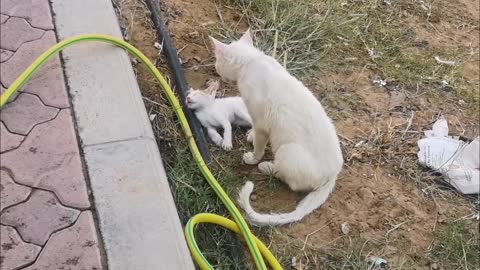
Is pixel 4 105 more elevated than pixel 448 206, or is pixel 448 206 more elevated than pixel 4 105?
pixel 4 105

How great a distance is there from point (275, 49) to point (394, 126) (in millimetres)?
865

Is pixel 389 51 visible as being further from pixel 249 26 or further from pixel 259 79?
pixel 259 79

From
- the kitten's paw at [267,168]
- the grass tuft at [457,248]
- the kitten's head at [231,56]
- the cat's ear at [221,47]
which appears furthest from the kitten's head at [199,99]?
the grass tuft at [457,248]

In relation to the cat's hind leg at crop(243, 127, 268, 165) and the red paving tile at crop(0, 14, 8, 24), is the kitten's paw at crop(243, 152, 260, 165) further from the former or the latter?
the red paving tile at crop(0, 14, 8, 24)

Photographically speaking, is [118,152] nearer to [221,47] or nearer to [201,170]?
[201,170]

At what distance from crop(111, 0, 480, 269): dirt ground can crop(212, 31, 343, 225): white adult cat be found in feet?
0.32

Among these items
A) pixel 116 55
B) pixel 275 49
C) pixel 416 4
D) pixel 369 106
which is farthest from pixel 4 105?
pixel 416 4

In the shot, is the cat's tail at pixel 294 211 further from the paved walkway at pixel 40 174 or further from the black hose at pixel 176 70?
the paved walkway at pixel 40 174

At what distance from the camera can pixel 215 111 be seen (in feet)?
11.3

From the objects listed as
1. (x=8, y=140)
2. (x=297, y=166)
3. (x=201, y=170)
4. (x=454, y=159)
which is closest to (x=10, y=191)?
(x=8, y=140)

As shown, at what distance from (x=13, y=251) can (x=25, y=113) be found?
0.77m

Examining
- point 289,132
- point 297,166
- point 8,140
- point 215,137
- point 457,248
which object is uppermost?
point 8,140

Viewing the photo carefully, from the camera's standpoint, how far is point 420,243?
315 centimetres

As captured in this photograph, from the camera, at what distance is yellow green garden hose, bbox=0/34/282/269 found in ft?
9.12
